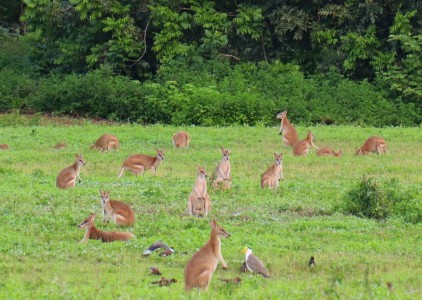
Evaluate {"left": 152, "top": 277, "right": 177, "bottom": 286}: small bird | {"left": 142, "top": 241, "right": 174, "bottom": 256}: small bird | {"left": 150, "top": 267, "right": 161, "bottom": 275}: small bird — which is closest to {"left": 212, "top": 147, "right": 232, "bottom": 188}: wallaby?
{"left": 142, "top": 241, "right": 174, "bottom": 256}: small bird

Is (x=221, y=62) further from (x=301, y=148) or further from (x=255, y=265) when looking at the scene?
(x=255, y=265)

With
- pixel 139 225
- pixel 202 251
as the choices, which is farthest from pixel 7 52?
pixel 202 251

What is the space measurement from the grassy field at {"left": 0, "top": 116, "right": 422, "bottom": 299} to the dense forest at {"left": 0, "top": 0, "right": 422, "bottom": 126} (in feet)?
22.8

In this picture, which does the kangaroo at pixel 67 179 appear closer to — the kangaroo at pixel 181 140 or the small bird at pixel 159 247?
the small bird at pixel 159 247

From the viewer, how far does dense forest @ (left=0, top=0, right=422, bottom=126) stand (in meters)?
31.8

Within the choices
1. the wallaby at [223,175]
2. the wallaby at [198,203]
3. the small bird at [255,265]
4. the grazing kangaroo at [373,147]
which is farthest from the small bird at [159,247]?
the grazing kangaroo at [373,147]

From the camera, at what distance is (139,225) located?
574 inches

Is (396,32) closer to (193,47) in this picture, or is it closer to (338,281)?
(193,47)

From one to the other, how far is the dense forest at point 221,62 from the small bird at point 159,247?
17610 millimetres

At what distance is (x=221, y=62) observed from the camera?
115 feet

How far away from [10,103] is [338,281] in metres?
24.8

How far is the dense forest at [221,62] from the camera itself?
3175cm

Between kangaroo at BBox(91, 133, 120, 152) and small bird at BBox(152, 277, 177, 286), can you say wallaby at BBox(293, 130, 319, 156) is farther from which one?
small bird at BBox(152, 277, 177, 286)

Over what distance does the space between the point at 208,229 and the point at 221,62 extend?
69.7ft
